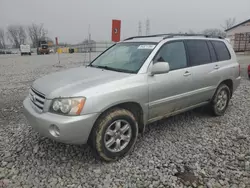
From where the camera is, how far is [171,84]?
10.8ft

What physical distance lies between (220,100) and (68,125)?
11.1ft

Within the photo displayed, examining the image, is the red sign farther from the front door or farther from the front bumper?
the front bumper

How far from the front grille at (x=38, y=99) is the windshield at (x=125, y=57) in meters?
1.14

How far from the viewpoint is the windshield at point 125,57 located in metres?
3.20

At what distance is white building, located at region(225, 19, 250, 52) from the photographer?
2439cm

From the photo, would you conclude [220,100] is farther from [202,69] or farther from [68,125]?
[68,125]

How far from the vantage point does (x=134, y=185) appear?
2.45 meters

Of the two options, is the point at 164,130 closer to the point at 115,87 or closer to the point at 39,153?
the point at 115,87

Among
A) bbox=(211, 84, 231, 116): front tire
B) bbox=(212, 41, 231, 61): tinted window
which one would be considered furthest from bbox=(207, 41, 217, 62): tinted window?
bbox=(211, 84, 231, 116): front tire

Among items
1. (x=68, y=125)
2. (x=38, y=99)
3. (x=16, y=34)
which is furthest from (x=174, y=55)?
(x=16, y=34)

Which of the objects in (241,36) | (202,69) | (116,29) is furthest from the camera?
(241,36)

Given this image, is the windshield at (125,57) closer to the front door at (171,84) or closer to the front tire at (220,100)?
the front door at (171,84)

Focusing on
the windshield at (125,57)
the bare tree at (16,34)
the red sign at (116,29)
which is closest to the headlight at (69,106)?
the windshield at (125,57)

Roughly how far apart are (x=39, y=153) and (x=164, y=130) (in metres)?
2.15
